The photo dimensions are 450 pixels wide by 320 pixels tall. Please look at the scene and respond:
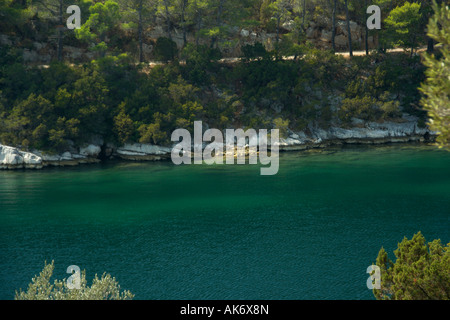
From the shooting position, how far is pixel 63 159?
63875mm

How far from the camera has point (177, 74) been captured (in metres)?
74.4

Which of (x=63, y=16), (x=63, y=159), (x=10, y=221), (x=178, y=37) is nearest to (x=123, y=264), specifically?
(x=10, y=221)

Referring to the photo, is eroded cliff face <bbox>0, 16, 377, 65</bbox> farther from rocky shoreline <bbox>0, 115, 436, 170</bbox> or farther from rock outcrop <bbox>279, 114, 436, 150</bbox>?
rock outcrop <bbox>279, 114, 436, 150</bbox>

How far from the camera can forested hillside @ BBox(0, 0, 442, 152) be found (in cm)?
6569

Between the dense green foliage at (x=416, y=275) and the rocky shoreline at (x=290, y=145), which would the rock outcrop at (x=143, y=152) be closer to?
the rocky shoreline at (x=290, y=145)

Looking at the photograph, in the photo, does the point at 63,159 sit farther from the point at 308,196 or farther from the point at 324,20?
the point at 324,20

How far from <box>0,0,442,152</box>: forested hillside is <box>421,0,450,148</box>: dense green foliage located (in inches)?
2113

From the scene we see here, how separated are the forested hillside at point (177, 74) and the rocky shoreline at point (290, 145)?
48.7 inches

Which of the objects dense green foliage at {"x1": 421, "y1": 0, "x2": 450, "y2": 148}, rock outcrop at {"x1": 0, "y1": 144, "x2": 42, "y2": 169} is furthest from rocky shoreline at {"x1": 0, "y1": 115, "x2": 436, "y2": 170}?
dense green foliage at {"x1": 421, "y1": 0, "x2": 450, "y2": 148}

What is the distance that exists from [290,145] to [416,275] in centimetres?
5176

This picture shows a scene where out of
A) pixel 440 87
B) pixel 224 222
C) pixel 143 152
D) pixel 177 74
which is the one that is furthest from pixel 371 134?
pixel 440 87

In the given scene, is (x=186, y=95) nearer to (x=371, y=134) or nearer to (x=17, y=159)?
(x=17, y=159)

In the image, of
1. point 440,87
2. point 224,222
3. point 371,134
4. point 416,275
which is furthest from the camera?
point 371,134

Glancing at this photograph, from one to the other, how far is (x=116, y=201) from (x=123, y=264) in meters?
16.7
